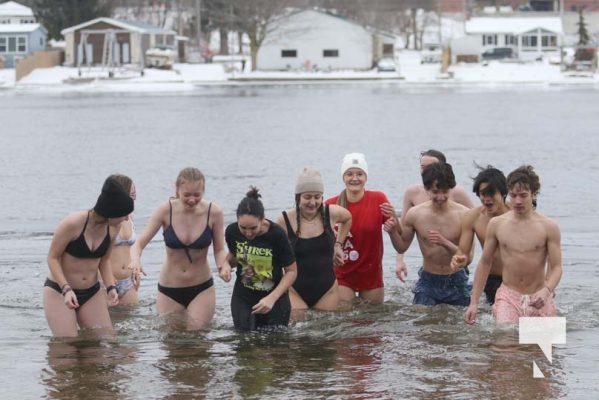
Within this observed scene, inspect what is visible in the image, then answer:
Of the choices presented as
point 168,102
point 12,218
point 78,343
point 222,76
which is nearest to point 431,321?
point 78,343

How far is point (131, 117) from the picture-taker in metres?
59.3

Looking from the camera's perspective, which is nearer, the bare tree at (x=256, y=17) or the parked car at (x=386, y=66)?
the parked car at (x=386, y=66)

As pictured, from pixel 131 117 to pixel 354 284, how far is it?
4740cm

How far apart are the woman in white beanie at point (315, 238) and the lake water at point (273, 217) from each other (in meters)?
0.40

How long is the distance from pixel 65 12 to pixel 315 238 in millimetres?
99481

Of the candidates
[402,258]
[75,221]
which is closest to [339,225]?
[402,258]

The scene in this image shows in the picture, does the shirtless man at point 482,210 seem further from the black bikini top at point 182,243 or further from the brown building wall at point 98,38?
the brown building wall at point 98,38

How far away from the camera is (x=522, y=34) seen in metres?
121

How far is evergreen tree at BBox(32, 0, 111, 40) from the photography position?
10638 cm

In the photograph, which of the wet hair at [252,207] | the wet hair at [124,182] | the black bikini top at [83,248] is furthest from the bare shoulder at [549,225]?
the black bikini top at [83,248]

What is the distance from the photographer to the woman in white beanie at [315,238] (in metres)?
11.6

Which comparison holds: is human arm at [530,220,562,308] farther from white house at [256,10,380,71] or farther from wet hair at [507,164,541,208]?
white house at [256,10,380,71]

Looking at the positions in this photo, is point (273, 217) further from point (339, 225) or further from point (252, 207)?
point (252, 207)

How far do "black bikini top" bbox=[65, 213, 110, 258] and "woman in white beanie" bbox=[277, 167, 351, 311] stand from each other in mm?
1683
